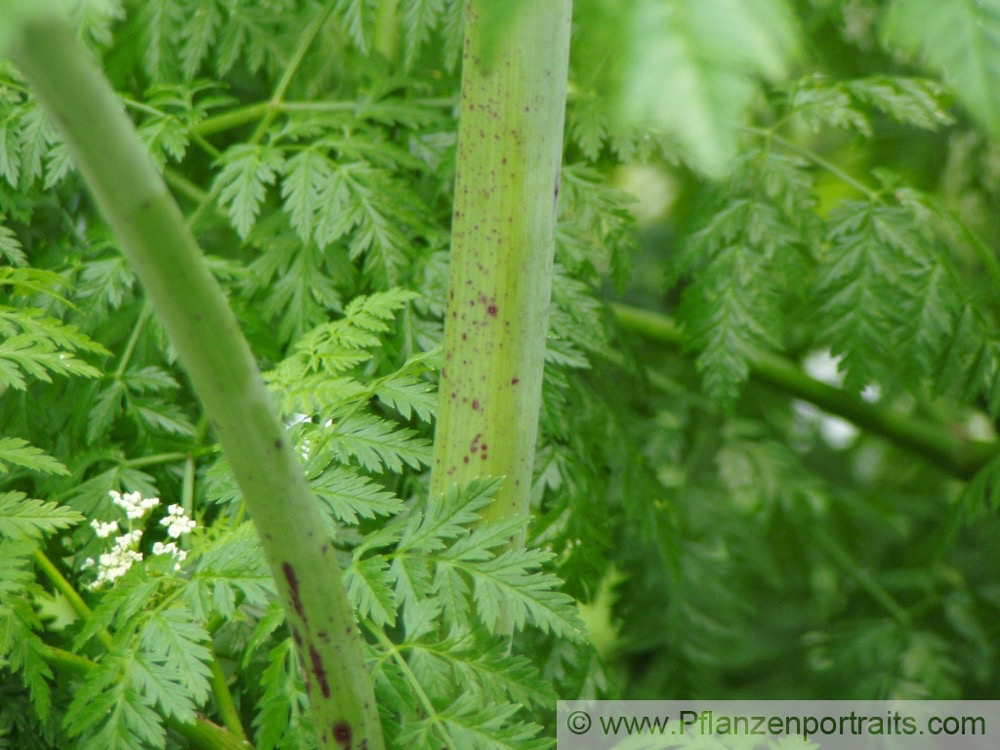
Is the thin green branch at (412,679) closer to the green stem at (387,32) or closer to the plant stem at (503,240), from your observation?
the plant stem at (503,240)

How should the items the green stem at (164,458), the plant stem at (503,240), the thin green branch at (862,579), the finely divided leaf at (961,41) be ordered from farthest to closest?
1. the thin green branch at (862,579)
2. the green stem at (164,458)
3. the plant stem at (503,240)
4. the finely divided leaf at (961,41)

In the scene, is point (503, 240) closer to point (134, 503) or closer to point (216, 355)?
point (216, 355)

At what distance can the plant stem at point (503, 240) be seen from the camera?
71 centimetres

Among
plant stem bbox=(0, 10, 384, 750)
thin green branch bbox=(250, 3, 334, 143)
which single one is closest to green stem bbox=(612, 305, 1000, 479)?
thin green branch bbox=(250, 3, 334, 143)

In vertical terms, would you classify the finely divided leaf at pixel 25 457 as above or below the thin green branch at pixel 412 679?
above

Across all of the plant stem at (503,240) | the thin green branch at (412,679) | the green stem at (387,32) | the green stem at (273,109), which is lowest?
the thin green branch at (412,679)

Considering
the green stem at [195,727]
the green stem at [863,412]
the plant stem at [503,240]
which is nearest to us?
the plant stem at [503,240]

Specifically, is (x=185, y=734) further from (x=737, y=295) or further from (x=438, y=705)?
(x=737, y=295)

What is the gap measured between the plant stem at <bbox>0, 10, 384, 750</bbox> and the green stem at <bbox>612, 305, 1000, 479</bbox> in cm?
117

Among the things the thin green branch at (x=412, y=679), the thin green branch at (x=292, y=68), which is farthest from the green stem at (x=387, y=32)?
the thin green branch at (x=412, y=679)

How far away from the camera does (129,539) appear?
0.90 metres

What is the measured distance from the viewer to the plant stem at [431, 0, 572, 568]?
710 millimetres

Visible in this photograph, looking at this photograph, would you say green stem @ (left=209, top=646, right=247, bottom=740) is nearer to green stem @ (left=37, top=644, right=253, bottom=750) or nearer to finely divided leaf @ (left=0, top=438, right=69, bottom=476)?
green stem @ (left=37, top=644, right=253, bottom=750)

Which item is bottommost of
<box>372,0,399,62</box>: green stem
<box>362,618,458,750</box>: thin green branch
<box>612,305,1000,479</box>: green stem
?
<box>612,305,1000,479</box>: green stem
